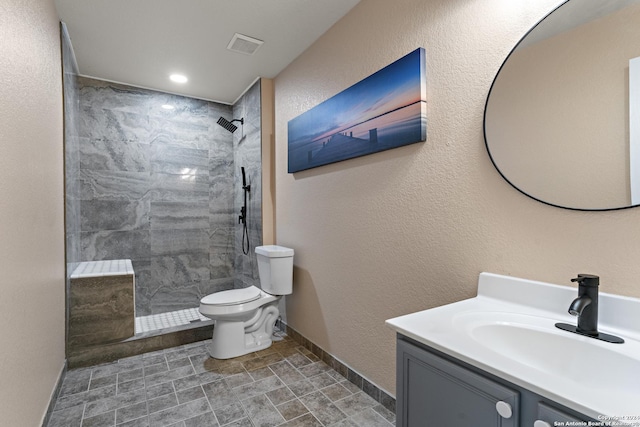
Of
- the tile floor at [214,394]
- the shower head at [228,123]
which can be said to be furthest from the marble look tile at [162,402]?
the shower head at [228,123]

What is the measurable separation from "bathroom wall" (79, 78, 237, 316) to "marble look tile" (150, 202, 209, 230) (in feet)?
0.04

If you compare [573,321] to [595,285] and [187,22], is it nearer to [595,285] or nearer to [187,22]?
[595,285]

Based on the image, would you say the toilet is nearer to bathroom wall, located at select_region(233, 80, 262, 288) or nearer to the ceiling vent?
bathroom wall, located at select_region(233, 80, 262, 288)

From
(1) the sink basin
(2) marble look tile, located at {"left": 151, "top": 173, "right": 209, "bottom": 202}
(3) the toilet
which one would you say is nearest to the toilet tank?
(3) the toilet

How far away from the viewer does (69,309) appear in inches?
95.8

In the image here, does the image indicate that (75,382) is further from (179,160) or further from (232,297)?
(179,160)

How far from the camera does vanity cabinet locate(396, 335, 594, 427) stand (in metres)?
0.72

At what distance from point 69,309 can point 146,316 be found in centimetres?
110

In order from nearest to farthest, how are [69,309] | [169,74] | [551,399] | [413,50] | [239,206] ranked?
1. [551,399]
2. [413,50]
3. [69,309]
4. [169,74]
5. [239,206]

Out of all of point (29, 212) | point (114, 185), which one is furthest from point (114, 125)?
point (29, 212)

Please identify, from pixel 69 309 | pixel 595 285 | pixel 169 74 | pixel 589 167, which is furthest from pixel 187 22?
pixel 595 285

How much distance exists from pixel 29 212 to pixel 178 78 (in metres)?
2.24

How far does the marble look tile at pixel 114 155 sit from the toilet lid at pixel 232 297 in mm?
1812

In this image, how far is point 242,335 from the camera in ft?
8.57
